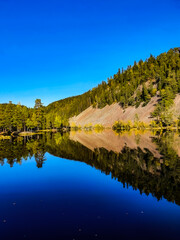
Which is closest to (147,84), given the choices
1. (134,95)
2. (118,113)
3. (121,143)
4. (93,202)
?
(134,95)

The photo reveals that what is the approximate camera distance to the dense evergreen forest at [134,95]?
98000mm

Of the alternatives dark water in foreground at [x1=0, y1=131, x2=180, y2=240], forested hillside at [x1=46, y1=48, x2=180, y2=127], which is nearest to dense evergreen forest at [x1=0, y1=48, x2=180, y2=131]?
forested hillside at [x1=46, y1=48, x2=180, y2=127]

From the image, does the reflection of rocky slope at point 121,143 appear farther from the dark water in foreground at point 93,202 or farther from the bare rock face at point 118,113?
the bare rock face at point 118,113

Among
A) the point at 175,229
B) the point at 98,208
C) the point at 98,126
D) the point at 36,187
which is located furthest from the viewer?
the point at 98,126

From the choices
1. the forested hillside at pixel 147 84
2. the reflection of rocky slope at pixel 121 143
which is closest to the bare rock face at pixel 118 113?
the forested hillside at pixel 147 84

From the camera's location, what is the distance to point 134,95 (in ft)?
486

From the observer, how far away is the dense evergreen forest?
98.0 m

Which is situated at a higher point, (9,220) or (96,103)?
(96,103)

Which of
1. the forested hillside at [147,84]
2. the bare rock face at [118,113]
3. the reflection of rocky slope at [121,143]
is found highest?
the forested hillside at [147,84]

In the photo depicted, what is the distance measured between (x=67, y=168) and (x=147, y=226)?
666 inches

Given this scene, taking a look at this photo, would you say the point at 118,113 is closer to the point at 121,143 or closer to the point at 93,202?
the point at 121,143

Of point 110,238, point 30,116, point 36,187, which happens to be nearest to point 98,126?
point 30,116

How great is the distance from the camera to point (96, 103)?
183 m

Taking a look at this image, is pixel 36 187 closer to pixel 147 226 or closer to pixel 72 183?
pixel 72 183
